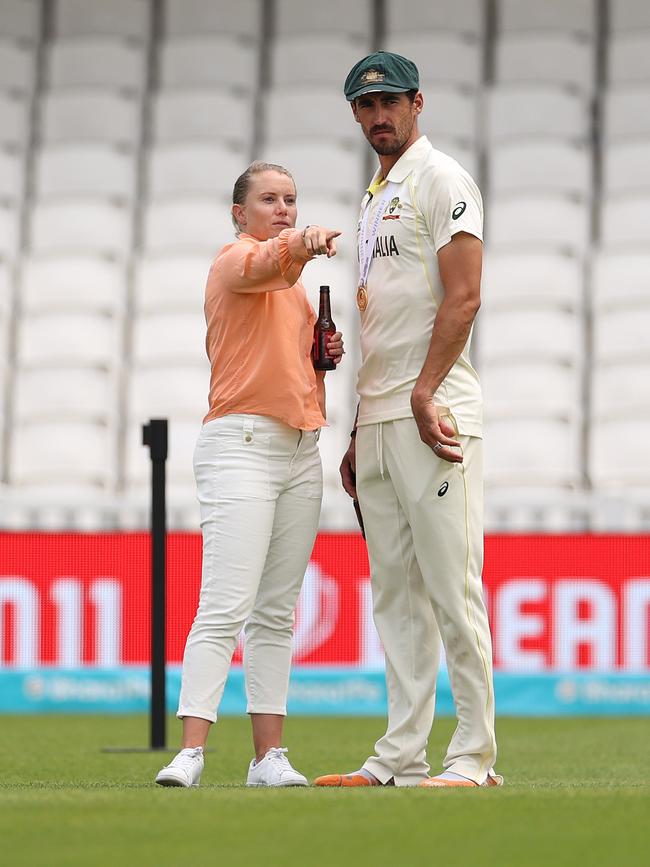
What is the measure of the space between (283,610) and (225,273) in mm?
895

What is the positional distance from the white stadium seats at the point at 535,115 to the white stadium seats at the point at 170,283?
8.04ft

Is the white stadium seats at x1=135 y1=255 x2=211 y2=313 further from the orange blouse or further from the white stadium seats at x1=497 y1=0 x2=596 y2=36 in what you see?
the orange blouse

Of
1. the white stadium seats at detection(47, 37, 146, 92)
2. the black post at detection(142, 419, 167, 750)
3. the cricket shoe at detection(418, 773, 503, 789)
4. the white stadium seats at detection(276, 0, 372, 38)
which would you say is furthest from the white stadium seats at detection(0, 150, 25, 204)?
the cricket shoe at detection(418, 773, 503, 789)

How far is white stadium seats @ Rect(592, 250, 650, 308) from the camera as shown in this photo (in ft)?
33.6

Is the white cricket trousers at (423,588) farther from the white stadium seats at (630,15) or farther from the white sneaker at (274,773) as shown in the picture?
the white stadium seats at (630,15)

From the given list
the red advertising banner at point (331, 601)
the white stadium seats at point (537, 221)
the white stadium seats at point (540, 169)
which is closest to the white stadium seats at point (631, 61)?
the white stadium seats at point (540, 169)

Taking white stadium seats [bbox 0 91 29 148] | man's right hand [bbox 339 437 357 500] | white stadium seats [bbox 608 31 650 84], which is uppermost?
white stadium seats [bbox 608 31 650 84]

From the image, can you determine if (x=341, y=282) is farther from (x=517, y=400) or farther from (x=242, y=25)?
(x=242, y=25)

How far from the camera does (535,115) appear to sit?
11.5m

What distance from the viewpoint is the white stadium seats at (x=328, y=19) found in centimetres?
1231

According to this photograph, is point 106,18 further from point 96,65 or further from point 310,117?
point 310,117

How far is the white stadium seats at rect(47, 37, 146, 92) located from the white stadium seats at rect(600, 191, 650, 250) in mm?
3635

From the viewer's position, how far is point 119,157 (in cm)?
1154

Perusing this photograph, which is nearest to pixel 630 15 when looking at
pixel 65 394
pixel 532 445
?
pixel 532 445
